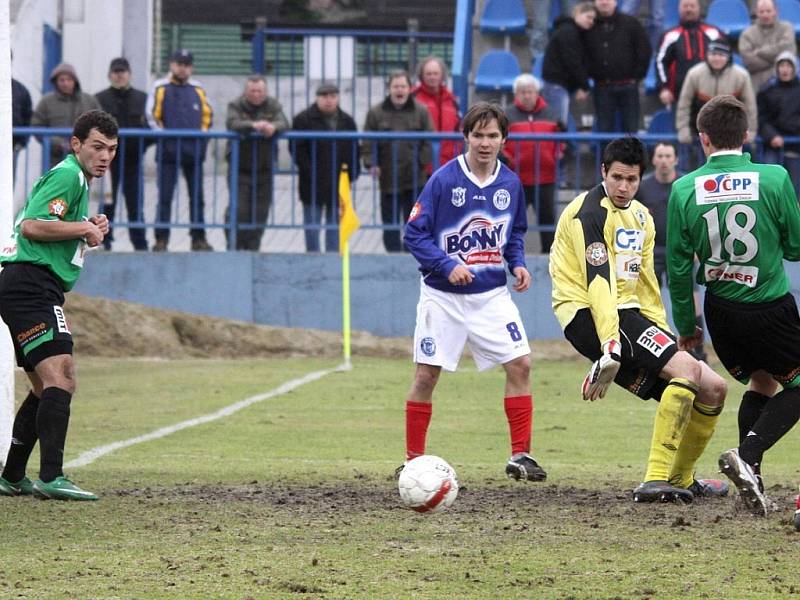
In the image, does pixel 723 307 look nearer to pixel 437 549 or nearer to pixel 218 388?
pixel 437 549

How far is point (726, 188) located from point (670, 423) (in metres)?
1.21

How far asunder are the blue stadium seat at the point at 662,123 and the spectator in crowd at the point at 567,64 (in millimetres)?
1018

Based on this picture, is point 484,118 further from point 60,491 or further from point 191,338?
point 191,338

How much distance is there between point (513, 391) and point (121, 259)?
32.6ft

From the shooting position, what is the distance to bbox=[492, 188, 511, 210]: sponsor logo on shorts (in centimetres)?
878

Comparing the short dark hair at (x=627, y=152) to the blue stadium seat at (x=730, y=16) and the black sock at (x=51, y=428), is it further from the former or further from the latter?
the blue stadium seat at (x=730, y=16)

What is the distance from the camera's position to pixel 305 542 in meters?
6.47

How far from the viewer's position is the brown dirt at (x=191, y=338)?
56.0 feet

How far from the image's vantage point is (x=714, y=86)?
16.7 meters

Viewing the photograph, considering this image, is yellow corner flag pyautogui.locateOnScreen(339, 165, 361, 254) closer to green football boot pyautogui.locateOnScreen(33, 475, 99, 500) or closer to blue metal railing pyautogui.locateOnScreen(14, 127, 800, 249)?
blue metal railing pyautogui.locateOnScreen(14, 127, 800, 249)

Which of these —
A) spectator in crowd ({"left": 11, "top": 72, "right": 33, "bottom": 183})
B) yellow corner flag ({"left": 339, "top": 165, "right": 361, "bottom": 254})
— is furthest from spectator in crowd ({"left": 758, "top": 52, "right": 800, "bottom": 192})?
spectator in crowd ({"left": 11, "top": 72, "right": 33, "bottom": 183})

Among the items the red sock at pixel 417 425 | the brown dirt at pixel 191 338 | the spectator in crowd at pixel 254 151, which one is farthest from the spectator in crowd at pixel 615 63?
the red sock at pixel 417 425

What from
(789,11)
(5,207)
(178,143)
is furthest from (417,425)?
(789,11)

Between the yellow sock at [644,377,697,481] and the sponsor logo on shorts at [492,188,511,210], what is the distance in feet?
5.38
